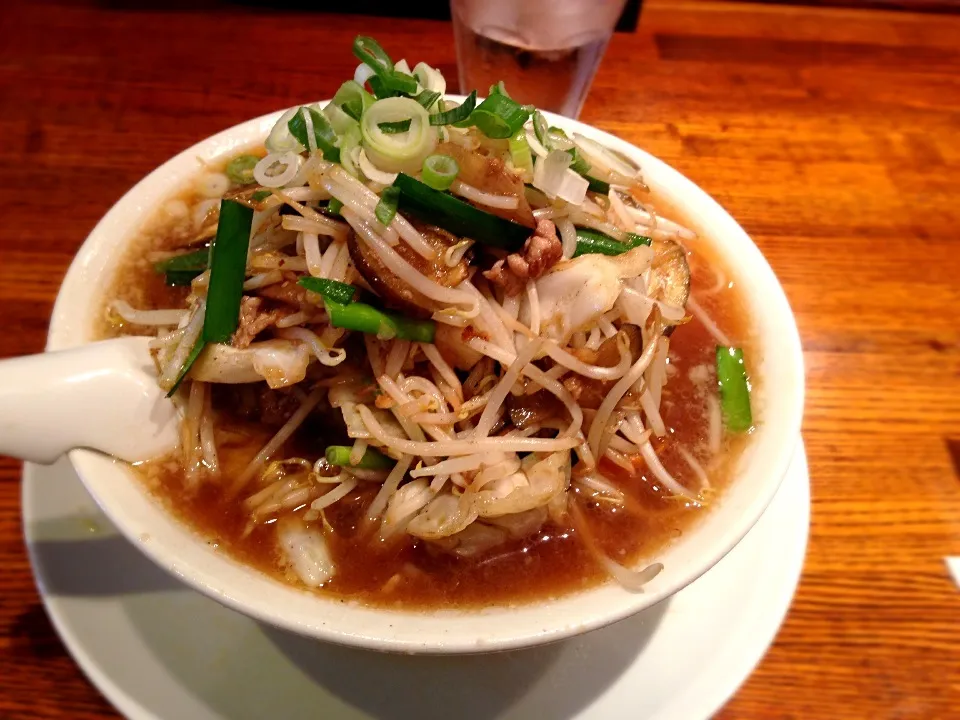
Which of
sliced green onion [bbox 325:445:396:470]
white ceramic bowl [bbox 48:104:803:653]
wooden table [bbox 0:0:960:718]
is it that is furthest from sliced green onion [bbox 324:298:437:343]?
wooden table [bbox 0:0:960:718]

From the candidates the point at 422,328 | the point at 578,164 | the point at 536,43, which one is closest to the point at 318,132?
the point at 422,328

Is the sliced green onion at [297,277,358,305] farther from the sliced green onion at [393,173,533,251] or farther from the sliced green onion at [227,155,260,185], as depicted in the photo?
the sliced green onion at [227,155,260,185]

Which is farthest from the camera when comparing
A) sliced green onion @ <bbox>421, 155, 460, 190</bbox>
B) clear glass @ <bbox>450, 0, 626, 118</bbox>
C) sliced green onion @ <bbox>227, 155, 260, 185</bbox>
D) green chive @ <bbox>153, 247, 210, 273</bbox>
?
clear glass @ <bbox>450, 0, 626, 118</bbox>

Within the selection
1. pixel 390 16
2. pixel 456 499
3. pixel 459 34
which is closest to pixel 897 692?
pixel 456 499

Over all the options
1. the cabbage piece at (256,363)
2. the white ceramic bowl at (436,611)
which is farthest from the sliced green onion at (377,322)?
the white ceramic bowl at (436,611)

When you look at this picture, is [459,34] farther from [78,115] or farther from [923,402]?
[923,402]

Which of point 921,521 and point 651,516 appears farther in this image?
point 921,521
